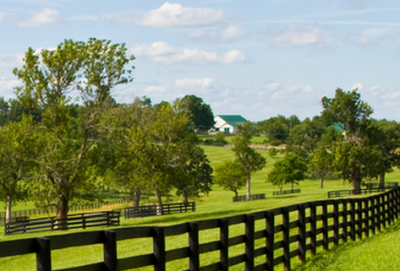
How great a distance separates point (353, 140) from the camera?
68500 millimetres

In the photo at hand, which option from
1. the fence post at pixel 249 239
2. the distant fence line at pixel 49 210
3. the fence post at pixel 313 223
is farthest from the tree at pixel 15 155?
the fence post at pixel 249 239

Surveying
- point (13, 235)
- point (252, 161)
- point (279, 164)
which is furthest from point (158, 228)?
point (279, 164)

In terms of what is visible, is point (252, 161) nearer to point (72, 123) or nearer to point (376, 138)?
point (376, 138)

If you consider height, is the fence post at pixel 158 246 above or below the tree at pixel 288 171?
above

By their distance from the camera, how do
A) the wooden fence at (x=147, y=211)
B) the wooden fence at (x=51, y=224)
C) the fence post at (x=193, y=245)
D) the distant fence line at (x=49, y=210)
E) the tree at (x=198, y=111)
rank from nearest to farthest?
1. the fence post at (x=193, y=245)
2. the wooden fence at (x=51, y=224)
3. the wooden fence at (x=147, y=211)
4. the distant fence line at (x=49, y=210)
5. the tree at (x=198, y=111)

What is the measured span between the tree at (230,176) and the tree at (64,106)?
3987cm

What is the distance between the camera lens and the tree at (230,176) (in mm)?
77062

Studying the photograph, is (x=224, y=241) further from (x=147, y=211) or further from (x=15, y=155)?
(x=147, y=211)

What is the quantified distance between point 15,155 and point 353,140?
43.5 m

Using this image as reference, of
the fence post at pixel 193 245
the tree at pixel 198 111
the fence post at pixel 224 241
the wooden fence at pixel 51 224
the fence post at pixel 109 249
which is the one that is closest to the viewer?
the fence post at pixel 109 249

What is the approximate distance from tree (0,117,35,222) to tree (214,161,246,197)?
107 ft

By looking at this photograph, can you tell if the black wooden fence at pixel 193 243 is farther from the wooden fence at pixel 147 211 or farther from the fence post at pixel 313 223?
the wooden fence at pixel 147 211

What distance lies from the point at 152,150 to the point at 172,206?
270 inches

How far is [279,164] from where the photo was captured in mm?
85812
